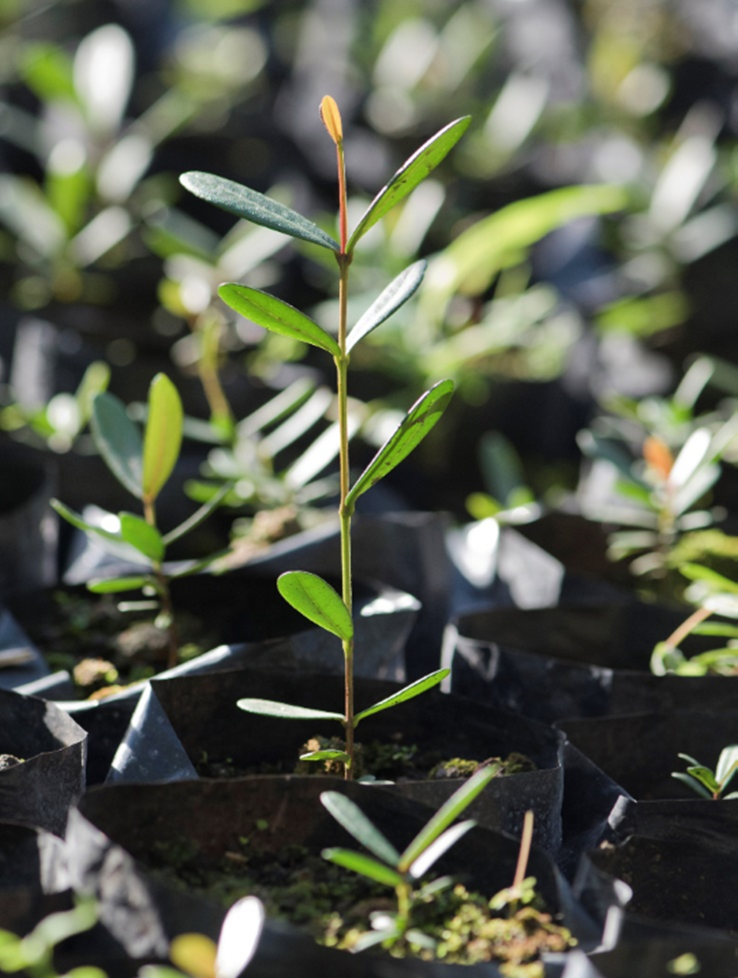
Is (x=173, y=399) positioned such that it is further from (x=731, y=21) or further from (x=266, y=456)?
(x=731, y=21)

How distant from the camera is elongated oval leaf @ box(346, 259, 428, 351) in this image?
2.01 ft

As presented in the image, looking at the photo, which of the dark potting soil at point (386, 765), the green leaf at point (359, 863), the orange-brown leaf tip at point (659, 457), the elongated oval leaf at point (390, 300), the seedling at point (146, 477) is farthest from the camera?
the orange-brown leaf tip at point (659, 457)

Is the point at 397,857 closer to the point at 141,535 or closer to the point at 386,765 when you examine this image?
the point at 386,765

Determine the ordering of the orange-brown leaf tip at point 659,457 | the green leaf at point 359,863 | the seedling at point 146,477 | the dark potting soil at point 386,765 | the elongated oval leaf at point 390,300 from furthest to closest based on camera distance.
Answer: the orange-brown leaf tip at point 659,457, the seedling at point 146,477, the dark potting soil at point 386,765, the elongated oval leaf at point 390,300, the green leaf at point 359,863

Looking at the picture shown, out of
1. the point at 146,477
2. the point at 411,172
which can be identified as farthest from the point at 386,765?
the point at 411,172

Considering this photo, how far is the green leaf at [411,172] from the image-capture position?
61 cm

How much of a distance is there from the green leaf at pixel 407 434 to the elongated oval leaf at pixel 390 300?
5 cm

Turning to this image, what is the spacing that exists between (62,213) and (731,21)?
5.92 feet

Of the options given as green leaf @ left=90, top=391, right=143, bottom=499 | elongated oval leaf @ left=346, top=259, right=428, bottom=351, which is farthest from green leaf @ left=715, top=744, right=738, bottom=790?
green leaf @ left=90, top=391, right=143, bottom=499

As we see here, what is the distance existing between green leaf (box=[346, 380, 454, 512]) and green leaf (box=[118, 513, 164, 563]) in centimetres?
23

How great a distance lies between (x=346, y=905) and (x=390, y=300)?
34cm

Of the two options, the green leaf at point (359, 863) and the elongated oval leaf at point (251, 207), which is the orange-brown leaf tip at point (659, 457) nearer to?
the elongated oval leaf at point (251, 207)

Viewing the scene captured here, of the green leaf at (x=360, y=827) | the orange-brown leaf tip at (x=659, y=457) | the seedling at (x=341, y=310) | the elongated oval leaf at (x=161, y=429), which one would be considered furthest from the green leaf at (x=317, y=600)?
the orange-brown leaf tip at (x=659, y=457)

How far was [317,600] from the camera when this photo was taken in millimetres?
646
